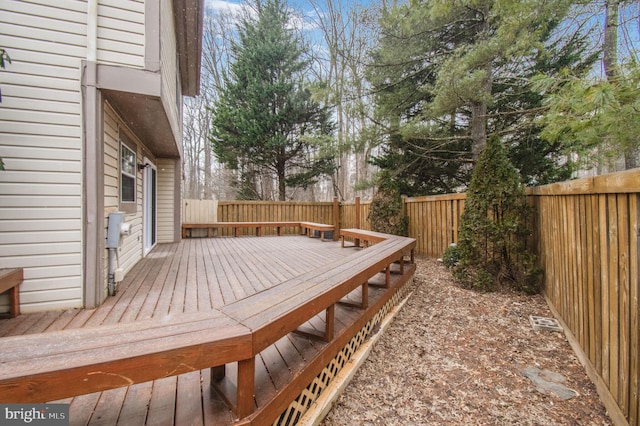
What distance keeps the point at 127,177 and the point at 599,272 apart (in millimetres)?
5311

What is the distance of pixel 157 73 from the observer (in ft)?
9.52

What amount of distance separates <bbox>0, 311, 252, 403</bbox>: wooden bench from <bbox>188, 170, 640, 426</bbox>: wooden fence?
211cm

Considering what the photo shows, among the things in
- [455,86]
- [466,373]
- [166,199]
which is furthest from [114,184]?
[455,86]

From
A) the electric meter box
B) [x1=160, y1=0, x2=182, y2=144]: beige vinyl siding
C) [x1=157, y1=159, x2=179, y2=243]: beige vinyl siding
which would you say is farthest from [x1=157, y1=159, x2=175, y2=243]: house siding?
the electric meter box

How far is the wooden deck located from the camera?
4.58 feet

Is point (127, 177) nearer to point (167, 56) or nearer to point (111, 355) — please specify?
point (167, 56)

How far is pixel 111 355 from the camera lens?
3.40 ft

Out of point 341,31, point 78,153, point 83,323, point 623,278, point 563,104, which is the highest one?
point 341,31

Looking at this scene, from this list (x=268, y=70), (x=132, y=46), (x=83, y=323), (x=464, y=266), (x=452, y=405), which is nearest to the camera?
(x=452, y=405)

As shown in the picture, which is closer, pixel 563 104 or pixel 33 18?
pixel 33 18

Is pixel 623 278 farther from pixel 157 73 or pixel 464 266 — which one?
pixel 157 73

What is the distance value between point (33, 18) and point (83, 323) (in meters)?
2.75

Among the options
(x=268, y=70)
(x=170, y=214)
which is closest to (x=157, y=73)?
(x=170, y=214)

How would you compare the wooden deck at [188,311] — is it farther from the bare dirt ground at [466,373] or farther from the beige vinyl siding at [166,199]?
the beige vinyl siding at [166,199]
